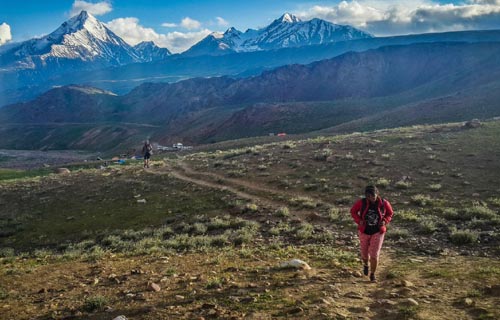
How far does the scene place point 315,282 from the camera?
9.91 meters

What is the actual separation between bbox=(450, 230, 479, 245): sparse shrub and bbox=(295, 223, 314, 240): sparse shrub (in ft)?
16.5

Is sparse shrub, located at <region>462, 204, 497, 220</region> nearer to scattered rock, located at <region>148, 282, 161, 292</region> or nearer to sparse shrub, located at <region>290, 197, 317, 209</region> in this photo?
sparse shrub, located at <region>290, 197, 317, 209</region>

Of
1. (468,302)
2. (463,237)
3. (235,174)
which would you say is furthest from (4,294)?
(235,174)

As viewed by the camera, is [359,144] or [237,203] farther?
[359,144]

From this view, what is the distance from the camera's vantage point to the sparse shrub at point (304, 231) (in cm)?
1519

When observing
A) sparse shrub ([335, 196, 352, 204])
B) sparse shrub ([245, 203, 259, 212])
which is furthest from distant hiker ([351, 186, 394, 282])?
sparse shrub ([245, 203, 259, 212])

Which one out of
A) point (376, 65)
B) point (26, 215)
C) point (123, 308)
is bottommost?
point (26, 215)

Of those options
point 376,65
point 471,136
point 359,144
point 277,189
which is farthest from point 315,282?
point 376,65

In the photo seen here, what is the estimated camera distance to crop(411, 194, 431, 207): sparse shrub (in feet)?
60.5

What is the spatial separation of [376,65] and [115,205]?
167 m

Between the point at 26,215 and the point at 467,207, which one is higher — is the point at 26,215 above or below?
below

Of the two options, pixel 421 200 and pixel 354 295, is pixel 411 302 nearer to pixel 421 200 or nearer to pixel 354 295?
pixel 354 295

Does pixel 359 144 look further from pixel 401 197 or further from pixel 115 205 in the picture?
pixel 115 205

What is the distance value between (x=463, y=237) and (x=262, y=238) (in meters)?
7.30
